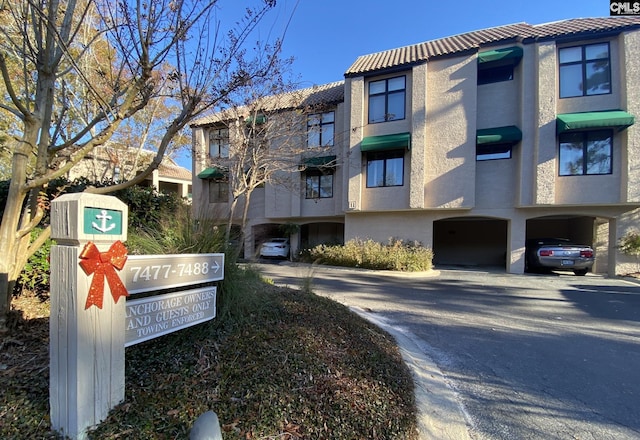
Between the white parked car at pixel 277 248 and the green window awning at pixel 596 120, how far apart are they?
538 inches

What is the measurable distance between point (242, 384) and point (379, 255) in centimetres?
1061

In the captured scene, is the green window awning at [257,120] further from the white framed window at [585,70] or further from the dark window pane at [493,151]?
the white framed window at [585,70]

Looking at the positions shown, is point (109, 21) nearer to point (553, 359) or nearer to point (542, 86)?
point (553, 359)

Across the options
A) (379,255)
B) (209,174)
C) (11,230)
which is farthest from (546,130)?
(209,174)

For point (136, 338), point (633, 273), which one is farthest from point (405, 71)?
point (136, 338)

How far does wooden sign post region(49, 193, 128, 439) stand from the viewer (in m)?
1.75

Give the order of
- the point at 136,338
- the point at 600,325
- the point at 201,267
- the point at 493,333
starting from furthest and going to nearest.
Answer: the point at 600,325
the point at 493,333
the point at 201,267
the point at 136,338

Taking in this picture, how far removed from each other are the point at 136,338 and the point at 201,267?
80 centimetres

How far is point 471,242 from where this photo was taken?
18703mm

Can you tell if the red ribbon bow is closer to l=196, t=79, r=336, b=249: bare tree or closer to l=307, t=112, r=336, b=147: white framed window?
l=196, t=79, r=336, b=249: bare tree

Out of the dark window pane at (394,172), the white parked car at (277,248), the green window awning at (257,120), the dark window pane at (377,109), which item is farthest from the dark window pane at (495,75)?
the white parked car at (277,248)

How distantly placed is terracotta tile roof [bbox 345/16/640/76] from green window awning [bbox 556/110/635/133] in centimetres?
319

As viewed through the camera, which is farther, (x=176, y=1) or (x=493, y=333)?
(x=493, y=333)

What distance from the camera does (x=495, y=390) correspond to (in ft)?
10.4
